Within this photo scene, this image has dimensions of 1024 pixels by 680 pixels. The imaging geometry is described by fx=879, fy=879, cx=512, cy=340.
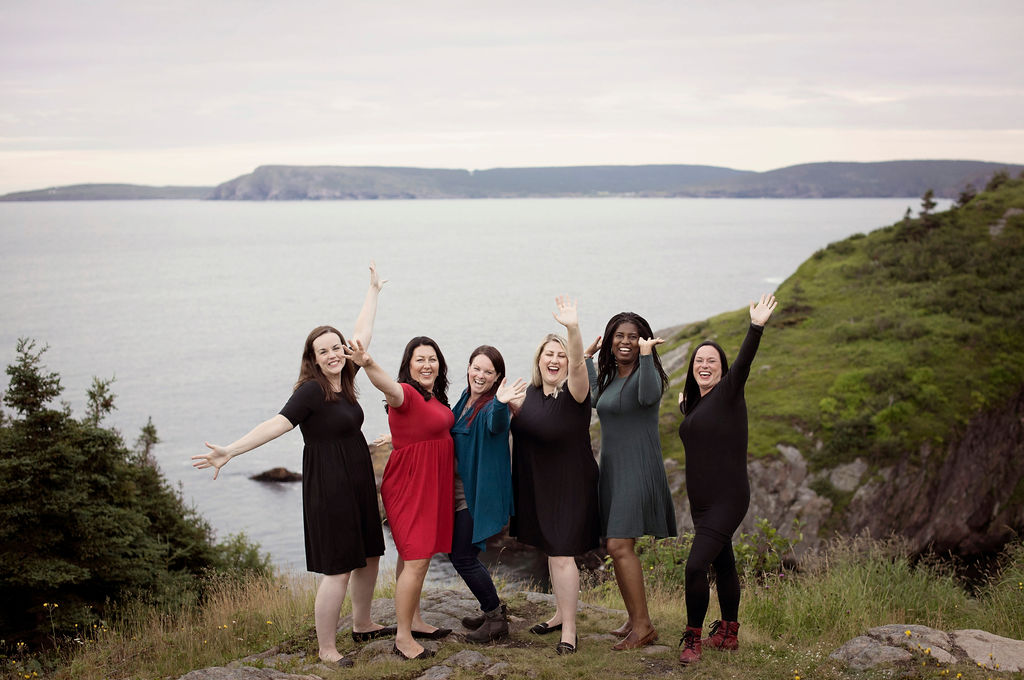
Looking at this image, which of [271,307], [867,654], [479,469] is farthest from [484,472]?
[271,307]

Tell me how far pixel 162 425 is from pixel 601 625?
45.5 m

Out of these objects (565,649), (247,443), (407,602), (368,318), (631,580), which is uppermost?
(368,318)

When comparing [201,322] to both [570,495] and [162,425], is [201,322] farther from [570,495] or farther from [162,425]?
[570,495]

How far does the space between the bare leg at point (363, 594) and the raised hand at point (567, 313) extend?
8.92ft

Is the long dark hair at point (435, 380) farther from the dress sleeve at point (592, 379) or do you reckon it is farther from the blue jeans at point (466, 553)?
the dress sleeve at point (592, 379)

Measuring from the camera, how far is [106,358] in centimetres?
6888

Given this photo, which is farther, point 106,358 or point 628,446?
point 106,358

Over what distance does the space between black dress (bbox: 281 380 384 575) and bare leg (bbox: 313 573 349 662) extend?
0.39ft

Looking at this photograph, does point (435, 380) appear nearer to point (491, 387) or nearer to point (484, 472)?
point (491, 387)

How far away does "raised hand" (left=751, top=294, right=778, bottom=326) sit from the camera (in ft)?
22.9

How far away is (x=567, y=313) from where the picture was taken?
23.5ft

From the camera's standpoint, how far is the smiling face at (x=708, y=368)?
7359 millimetres

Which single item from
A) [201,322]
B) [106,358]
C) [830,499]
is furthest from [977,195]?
[201,322]

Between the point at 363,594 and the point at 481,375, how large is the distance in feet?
7.60
